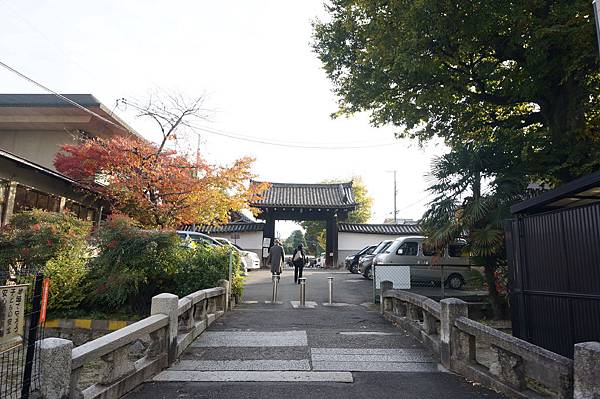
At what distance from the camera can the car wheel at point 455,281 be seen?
Answer: 1374 cm

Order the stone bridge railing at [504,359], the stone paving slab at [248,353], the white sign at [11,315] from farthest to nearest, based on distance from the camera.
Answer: the stone paving slab at [248,353] < the stone bridge railing at [504,359] < the white sign at [11,315]

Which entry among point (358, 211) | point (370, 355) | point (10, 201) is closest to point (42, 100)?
point (10, 201)

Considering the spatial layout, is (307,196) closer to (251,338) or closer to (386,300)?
(386,300)

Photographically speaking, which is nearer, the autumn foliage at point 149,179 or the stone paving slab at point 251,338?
the stone paving slab at point 251,338

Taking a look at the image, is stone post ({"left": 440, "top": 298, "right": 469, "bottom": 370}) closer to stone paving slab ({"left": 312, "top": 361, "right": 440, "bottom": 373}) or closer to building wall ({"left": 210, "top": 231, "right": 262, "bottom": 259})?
stone paving slab ({"left": 312, "top": 361, "right": 440, "bottom": 373})

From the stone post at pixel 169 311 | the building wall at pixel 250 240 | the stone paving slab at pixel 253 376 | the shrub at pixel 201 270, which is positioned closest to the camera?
the stone paving slab at pixel 253 376

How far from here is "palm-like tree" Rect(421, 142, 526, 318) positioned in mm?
9297

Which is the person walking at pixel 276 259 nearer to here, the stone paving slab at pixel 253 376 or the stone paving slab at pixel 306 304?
the stone paving slab at pixel 306 304

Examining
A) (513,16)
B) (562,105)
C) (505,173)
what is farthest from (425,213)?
(513,16)

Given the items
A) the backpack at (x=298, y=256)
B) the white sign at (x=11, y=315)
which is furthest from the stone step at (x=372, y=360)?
the backpack at (x=298, y=256)

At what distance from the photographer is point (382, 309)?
411 inches

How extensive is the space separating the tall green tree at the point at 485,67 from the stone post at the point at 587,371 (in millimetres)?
5687

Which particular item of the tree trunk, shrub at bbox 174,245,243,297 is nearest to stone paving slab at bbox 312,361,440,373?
the tree trunk

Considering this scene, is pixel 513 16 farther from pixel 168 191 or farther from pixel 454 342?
pixel 168 191
